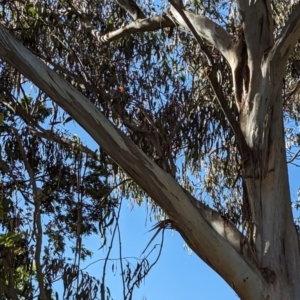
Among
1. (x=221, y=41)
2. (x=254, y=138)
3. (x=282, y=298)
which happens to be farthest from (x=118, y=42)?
(x=282, y=298)

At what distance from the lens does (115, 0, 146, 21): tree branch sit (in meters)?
4.34

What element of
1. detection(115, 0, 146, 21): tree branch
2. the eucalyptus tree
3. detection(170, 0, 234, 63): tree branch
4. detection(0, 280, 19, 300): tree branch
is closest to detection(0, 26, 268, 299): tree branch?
the eucalyptus tree

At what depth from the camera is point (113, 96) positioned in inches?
142

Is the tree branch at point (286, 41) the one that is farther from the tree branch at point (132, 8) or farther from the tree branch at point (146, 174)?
the tree branch at point (132, 8)

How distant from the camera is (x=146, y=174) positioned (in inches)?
105

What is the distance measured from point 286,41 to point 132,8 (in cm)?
155

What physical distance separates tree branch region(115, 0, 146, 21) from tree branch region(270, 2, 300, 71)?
1.36 metres

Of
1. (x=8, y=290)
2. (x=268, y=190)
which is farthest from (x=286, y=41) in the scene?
(x=8, y=290)

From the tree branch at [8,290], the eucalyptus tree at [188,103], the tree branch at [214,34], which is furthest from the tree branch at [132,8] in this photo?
the tree branch at [8,290]

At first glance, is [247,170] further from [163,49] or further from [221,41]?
[163,49]

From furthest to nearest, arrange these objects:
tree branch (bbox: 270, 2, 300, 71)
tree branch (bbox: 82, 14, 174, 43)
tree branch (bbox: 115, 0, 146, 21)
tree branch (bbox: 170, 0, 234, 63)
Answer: tree branch (bbox: 115, 0, 146, 21)
tree branch (bbox: 82, 14, 174, 43)
tree branch (bbox: 170, 0, 234, 63)
tree branch (bbox: 270, 2, 300, 71)

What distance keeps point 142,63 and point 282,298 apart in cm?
201

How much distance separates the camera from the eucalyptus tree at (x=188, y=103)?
272cm

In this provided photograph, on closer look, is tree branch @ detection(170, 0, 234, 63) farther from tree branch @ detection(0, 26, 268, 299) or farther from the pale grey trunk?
tree branch @ detection(0, 26, 268, 299)
